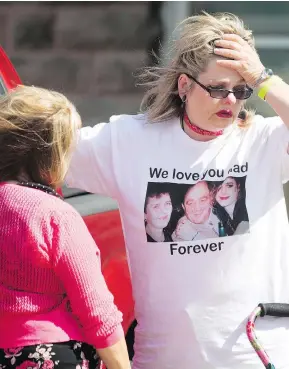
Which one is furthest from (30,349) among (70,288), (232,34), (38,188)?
(232,34)

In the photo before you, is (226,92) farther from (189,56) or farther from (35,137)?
(35,137)

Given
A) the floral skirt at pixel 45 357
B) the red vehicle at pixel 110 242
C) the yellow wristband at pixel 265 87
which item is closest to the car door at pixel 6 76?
the red vehicle at pixel 110 242

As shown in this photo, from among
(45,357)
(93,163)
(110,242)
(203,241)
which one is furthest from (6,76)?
(45,357)

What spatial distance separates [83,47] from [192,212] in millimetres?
4418

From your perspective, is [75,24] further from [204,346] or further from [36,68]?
[204,346]

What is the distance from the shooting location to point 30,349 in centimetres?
237

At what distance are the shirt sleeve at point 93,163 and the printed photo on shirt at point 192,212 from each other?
0.15m

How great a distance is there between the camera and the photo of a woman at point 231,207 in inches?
111

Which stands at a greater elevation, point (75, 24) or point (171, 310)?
point (75, 24)

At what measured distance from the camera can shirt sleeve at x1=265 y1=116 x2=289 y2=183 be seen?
112 inches

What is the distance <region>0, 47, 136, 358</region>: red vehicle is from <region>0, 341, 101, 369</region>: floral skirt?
4.06 feet

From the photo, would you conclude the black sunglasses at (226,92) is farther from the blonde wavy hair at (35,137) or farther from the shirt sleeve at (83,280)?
the shirt sleeve at (83,280)

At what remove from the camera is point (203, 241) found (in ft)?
9.24

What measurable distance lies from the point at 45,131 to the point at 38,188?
14cm
